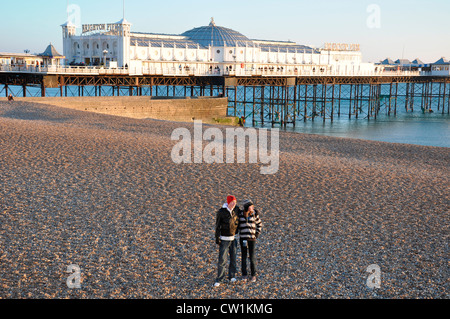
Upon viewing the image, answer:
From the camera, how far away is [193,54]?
52.8 meters

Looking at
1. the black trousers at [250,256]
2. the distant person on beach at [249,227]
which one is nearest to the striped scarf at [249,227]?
the distant person on beach at [249,227]

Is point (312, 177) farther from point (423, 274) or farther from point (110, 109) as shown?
point (110, 109)

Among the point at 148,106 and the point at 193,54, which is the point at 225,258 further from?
the point at 193,54

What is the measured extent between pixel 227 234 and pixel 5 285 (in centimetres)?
356

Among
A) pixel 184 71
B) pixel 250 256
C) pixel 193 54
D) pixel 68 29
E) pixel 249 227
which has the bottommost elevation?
pixel 250 256

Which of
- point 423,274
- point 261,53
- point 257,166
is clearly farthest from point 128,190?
point 261,53

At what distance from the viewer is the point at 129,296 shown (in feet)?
27.2

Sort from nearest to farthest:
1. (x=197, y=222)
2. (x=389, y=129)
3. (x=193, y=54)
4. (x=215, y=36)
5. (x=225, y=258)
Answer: (x=225, y=258), (x=197, y=222), (x=193, y=54), (x=389, y=129), (x=215, y=36)

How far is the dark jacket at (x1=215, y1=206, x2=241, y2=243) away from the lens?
Answer: 8.59 m

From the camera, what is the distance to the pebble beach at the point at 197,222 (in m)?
8.82

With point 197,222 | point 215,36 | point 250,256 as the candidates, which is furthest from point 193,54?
point 250,256

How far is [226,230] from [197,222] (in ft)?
11.4

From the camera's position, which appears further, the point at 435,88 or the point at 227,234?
the point at 435,88

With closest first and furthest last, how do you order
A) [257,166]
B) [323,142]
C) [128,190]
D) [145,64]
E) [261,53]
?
[128,190] → [257,166] → [323,142] → [145,64] → [261,53]
